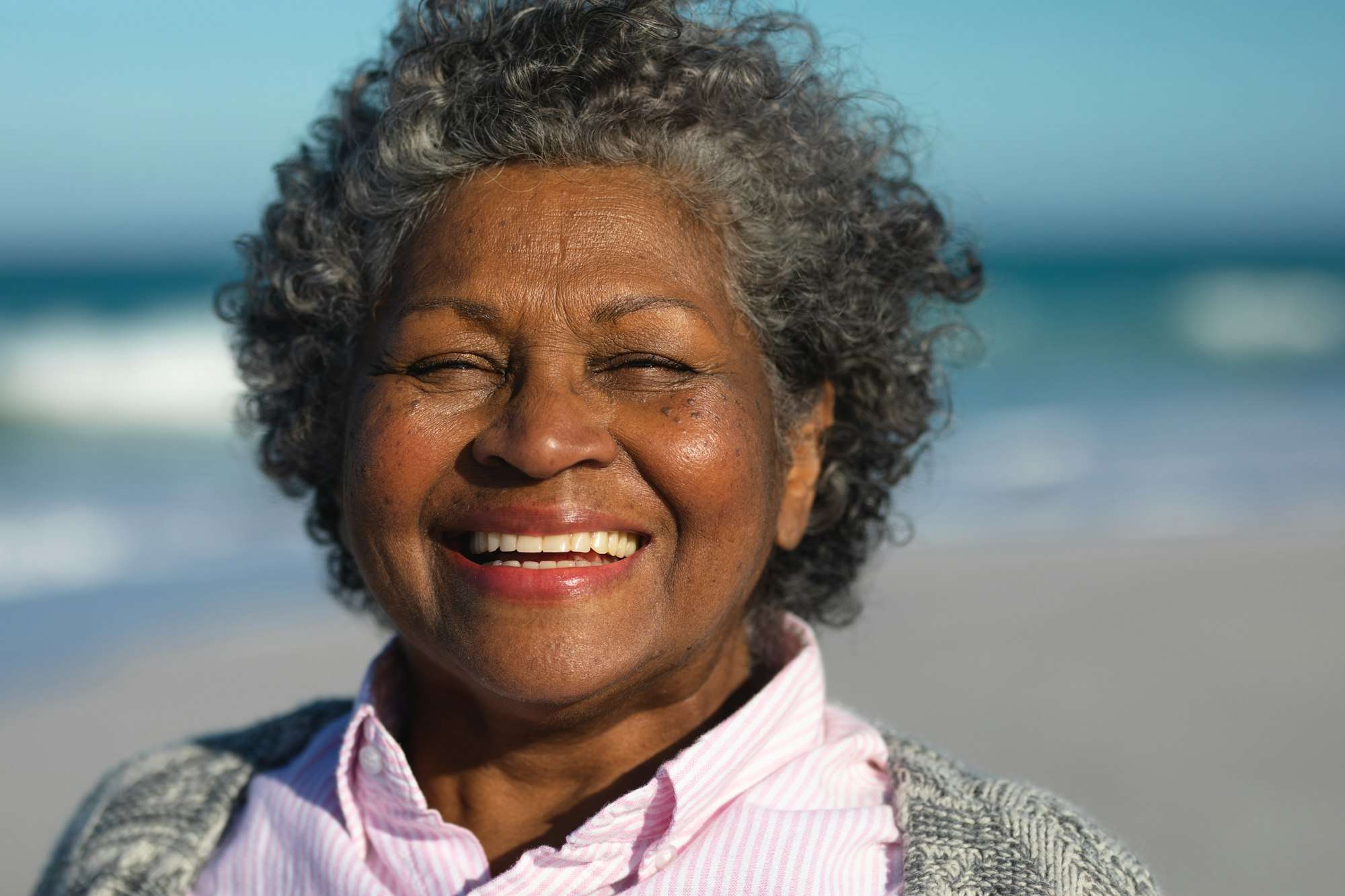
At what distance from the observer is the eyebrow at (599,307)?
229 cm

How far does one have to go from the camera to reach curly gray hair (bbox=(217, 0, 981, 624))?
2.41 meters

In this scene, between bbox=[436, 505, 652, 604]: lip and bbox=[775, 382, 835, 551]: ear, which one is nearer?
bbox=[436, 505, 652, 604]: lip

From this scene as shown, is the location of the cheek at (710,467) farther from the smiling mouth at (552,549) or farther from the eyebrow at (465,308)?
the eyebrow at (465,308)

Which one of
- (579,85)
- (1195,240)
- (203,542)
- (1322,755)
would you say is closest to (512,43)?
(579,85)

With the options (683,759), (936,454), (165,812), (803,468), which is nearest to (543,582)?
(683,759)

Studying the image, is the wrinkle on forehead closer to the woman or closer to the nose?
the woman

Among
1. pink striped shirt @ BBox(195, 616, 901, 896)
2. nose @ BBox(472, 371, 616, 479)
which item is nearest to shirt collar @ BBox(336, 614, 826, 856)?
pink striped shirt @ BBox(195, 616, 901, 896)

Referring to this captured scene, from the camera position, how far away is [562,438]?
2.19 metres

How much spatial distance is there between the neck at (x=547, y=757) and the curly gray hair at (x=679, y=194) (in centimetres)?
46

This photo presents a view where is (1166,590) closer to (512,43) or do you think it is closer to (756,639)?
(756,639)

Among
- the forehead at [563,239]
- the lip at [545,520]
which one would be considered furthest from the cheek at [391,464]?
the forehead at [563,239]

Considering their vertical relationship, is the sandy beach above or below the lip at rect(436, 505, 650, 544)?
below

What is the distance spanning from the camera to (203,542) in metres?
10.2

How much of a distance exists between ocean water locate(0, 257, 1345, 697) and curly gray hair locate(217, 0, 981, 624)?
317 millimetres
